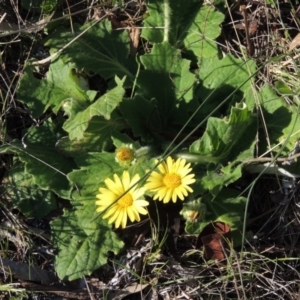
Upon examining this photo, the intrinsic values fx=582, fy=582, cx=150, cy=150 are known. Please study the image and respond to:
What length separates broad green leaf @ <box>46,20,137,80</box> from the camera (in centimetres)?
246

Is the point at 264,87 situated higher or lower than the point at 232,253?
higher

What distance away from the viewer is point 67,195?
2.41 meters

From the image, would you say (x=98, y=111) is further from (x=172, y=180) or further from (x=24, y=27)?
(x=24, y=27)

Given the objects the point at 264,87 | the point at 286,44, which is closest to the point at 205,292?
the point at 264,87

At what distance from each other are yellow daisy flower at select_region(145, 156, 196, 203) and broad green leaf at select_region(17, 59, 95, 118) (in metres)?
0.51

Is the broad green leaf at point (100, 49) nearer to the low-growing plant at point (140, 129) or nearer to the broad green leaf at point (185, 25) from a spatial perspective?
the low-growing plant at point (140, 129)

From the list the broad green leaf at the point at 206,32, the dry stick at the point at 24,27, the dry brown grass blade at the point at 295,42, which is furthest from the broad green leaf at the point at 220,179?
the dry stick at the point at 24,27

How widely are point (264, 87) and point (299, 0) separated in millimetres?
536

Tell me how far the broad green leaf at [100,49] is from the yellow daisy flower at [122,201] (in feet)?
1.62

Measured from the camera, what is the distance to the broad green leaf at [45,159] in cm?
238

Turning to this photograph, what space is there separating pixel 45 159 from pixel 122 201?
1.38 feet

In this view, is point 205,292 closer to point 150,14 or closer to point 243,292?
point 243,292

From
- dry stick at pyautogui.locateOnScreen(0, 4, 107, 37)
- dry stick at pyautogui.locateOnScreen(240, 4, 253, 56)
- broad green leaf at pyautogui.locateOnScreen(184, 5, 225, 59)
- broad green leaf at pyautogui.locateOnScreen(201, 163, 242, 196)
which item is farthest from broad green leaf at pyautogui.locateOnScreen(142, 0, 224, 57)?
broad green leaf at pyautogui.locateOnScreen(201, 163, 242, 196)

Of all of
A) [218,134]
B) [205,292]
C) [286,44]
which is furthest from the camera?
[286,44]
